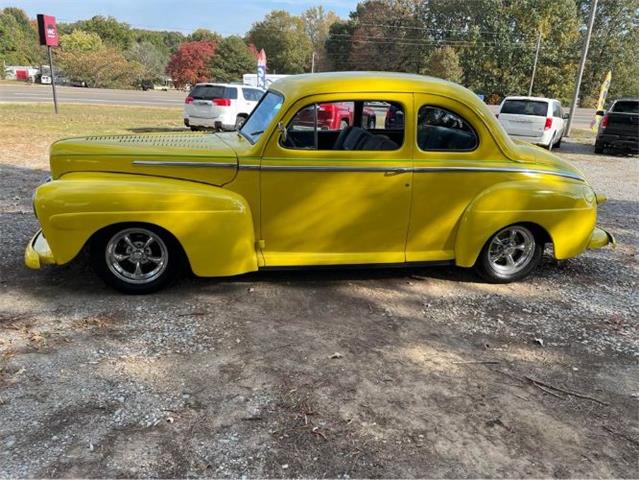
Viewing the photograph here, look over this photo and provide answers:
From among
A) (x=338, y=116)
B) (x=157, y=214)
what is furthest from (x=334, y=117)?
(x=157, y=214)

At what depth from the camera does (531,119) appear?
1407cm

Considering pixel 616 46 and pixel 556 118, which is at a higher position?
pixel 616 46

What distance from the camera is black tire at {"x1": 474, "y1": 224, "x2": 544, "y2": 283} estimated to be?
185 inches

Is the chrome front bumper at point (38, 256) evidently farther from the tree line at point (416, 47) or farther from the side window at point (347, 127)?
the tree line at point (416, 47)

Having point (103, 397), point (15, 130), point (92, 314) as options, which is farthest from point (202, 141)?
point (15, 130)

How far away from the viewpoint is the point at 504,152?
448 cm

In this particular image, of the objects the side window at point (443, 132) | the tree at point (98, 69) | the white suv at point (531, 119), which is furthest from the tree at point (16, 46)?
the side window at point (443, 132)

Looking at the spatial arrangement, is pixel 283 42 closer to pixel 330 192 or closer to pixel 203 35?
pixel 203 35

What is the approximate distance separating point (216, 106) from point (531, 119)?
901 cm

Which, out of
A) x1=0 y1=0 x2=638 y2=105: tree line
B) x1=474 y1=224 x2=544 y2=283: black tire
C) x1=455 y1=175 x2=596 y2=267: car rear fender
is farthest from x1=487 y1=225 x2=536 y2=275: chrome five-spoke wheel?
x1=0 y1=0 x2=638 y2=105: tree line

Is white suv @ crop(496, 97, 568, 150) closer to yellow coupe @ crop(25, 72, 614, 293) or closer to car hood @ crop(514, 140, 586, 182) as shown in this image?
car hood @ crop(514, 140, 586, 182)

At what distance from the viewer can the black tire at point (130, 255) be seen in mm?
3945

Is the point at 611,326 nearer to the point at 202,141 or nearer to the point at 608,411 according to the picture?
the point at 608,411

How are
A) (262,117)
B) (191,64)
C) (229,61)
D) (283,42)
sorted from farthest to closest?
(283,42)
(229,61)
(191,64)
(262,117)
